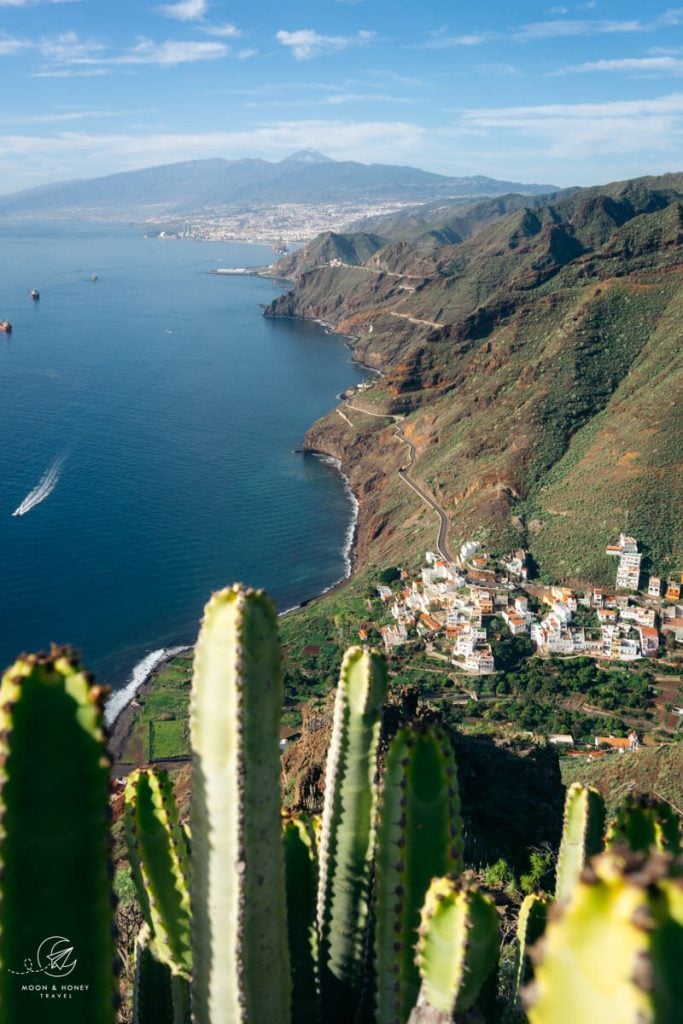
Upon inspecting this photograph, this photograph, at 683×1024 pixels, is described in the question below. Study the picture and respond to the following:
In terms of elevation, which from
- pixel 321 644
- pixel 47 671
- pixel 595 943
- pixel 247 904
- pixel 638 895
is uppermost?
pixel 47 671

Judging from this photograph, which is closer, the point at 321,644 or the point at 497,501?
the point at 321,644

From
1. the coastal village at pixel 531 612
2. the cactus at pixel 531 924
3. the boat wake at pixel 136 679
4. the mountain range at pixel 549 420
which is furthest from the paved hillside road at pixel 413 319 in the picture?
the cactus at pixel 531 924

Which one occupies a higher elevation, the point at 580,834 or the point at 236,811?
the point at 236,811

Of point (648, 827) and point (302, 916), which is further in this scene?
point (302, 916)

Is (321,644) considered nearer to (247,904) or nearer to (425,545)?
(425,545)

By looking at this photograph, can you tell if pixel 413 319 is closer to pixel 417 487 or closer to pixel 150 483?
pixel 417 487

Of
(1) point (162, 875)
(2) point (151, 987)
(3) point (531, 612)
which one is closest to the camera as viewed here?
(1) point (162, 875)

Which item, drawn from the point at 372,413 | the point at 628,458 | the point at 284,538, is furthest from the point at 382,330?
the point at 628,458

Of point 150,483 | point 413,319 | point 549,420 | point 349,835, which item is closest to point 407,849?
point 349,835
